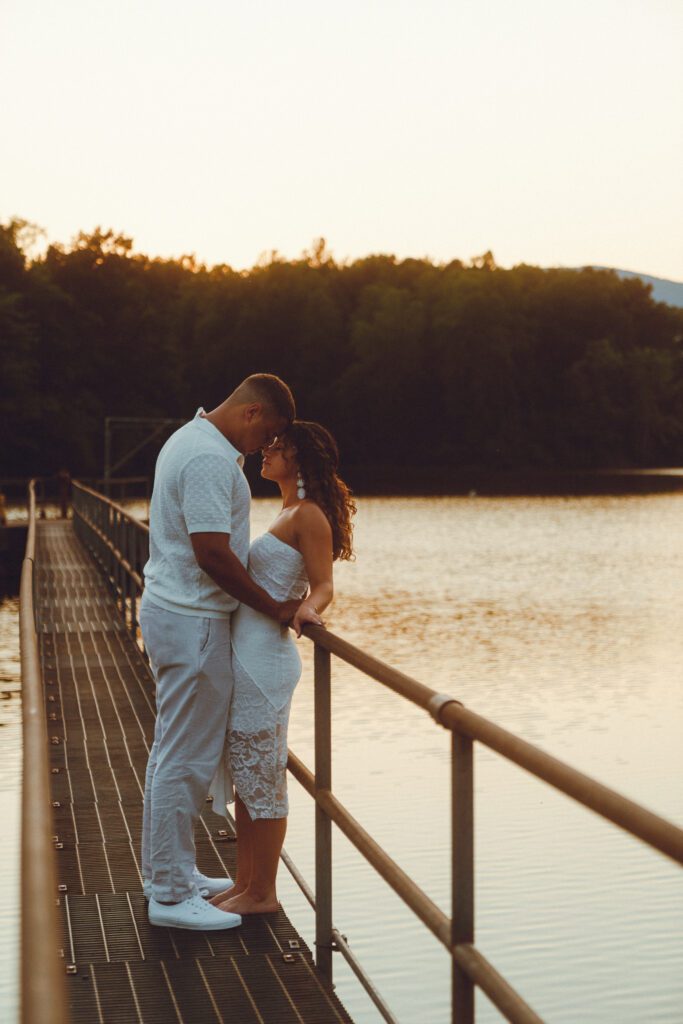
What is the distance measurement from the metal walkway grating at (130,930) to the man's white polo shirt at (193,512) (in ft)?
3.26

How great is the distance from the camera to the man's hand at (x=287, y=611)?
4172mm

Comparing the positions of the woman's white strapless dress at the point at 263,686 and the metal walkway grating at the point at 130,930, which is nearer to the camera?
the metal walkway grating at the point at 130,930

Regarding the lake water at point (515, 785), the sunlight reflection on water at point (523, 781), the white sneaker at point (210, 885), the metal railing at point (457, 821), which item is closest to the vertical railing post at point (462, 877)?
the metal railing at point (457, 821)

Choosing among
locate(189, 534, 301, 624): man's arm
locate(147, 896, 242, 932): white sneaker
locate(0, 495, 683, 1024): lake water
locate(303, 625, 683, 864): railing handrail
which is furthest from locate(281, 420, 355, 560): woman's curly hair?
locate(0, 495, 683, 1024): lake water

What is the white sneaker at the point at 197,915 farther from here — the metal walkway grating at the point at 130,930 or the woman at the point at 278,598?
the woman at the point at 278,598

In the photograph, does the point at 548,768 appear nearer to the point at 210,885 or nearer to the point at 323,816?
the point at 323,816

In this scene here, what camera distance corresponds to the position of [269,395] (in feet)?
13.5

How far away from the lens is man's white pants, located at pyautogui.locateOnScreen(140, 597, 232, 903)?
4172 millimetres

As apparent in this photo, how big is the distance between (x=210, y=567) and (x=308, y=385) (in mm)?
103082

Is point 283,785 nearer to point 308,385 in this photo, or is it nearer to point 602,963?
point 602,963

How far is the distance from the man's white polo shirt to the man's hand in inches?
5.7

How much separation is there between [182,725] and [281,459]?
799 mm

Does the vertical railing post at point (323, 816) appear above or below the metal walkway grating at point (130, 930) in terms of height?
above

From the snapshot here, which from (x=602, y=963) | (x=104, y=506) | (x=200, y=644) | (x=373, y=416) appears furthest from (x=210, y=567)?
(x=373, y=416)
